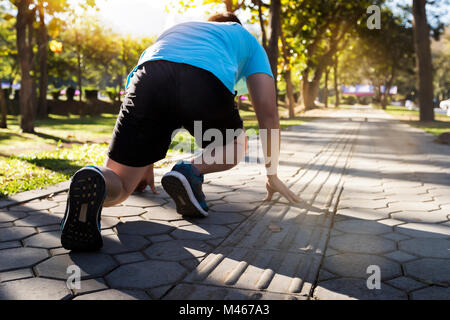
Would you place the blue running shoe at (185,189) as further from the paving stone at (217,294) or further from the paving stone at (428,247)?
the paving stone at (428,247)

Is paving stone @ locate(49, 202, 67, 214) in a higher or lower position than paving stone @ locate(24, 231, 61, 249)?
higher

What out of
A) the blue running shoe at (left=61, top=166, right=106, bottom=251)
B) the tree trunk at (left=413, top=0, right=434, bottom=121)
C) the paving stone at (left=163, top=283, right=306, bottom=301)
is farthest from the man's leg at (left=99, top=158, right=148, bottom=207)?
the tree trunk at (left=413, top=0, right=434, bottom=121)

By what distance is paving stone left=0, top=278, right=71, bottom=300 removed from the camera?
188 cm

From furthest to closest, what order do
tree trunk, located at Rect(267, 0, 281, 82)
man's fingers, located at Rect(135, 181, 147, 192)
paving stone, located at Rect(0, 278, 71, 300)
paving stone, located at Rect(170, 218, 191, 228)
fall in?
tree trunk, located at Rect(267, 0, 281, 82)
man's fingers, located at Rect(135, 181, 147, 192)
paving stone, located at Rect(170, 218, 191, 228)
paving stone, located at Rect(0, 278, 71, 300)

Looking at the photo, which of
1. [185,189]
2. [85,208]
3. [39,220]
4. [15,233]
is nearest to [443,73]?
[185,189]

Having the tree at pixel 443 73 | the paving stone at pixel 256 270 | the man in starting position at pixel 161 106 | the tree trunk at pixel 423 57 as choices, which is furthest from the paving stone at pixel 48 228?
the tree at pixel 443 73

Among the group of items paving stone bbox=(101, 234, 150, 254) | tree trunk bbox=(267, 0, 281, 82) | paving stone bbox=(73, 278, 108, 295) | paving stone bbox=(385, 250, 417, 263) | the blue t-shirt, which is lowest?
paving stone bbox=(385, 250, 417, 263)

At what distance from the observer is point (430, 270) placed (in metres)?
2.26

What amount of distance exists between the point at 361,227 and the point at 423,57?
15.7m

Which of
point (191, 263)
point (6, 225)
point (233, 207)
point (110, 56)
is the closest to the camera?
point (191, 263)

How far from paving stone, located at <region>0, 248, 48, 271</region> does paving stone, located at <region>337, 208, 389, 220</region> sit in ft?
7.00

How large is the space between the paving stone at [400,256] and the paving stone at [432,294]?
1.24ft

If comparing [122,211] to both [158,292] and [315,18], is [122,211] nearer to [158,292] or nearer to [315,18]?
[158,292]

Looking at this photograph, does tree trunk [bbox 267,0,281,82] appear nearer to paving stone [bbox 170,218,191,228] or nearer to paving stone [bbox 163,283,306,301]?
paving stone [bbox 170,218,191,228]
